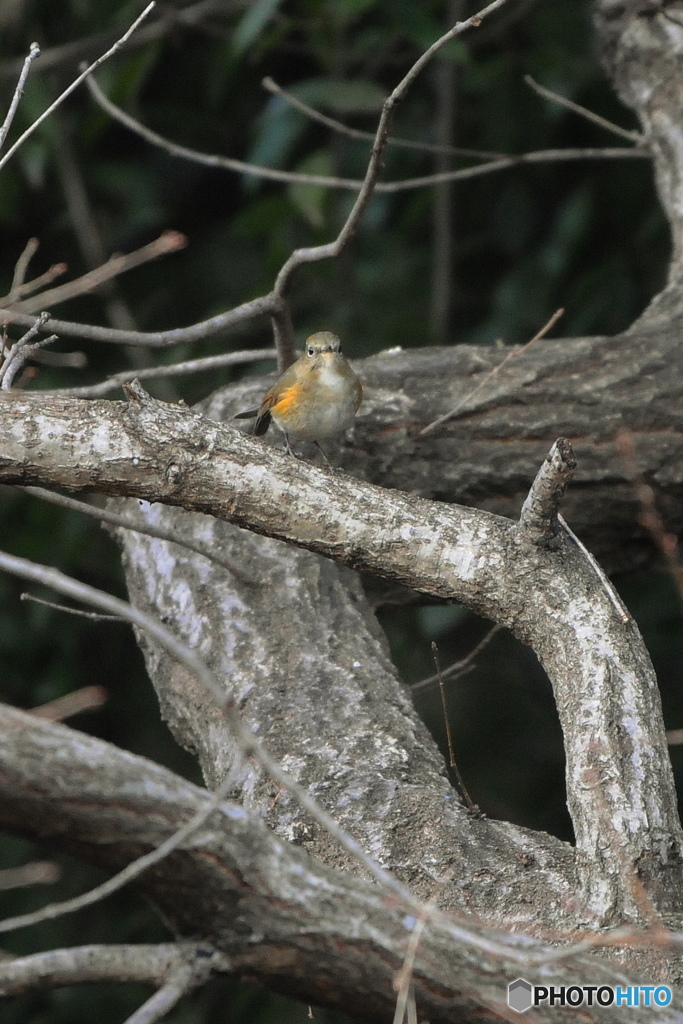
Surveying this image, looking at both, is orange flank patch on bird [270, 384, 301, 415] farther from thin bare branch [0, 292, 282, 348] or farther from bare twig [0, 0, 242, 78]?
bare twig [0, 0, 242, 78]

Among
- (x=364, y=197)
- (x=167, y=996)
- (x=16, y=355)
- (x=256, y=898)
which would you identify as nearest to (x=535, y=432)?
(x=364, y=197)

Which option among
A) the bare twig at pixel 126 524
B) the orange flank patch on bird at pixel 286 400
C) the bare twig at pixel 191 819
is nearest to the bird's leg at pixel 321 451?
the orange flank patch on bird at pixel 286 400

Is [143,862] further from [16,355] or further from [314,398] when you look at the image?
[314,398]

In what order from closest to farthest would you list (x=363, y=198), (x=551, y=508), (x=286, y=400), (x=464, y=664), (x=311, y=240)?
(x=551, y=508) < (x=363, y=198) < (x=464, y=664) < (x=286, y=400) < (x=311, y=240)

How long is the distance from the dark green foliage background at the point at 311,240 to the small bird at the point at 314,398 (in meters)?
1.13

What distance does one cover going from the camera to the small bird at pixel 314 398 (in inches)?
135

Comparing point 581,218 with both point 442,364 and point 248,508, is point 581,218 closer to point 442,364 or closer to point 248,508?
point 442,364

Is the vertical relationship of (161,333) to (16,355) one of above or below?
above

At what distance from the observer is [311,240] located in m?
5.04

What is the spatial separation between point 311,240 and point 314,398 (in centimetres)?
186

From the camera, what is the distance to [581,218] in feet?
16.5

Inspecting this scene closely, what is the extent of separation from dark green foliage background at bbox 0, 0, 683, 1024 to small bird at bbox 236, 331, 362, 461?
1.13 m

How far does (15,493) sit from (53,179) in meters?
1.92

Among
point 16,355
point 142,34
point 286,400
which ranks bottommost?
point 16,355
